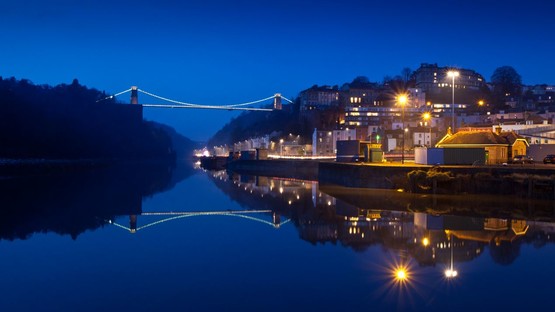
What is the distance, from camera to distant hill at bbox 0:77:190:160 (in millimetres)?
67125

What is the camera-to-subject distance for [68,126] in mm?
83500

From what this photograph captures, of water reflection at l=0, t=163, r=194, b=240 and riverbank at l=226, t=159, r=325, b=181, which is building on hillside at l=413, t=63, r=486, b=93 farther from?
water reflection at l=0, t=163, r=194, b=240

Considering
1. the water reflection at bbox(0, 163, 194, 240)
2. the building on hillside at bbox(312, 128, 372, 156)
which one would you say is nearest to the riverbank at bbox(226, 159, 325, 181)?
the building on hillside at bbox(312, 128, 372, 156)

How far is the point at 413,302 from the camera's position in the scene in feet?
28.5

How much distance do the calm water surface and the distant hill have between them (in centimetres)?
5140

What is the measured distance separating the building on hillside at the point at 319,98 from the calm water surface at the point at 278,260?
85.2 metres

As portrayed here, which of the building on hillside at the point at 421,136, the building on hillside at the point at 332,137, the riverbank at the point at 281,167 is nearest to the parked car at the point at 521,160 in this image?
the riverbank at the point at 281,167

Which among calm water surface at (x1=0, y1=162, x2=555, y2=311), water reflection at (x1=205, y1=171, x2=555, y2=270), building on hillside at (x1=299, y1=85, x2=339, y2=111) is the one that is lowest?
calm water surface at (x1=0, y1=162, x2=555, y2=311)

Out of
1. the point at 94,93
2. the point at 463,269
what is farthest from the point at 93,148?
the point at 463,269

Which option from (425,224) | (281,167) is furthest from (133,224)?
(281,167)

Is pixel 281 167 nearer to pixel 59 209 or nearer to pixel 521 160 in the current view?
pixel 521 160

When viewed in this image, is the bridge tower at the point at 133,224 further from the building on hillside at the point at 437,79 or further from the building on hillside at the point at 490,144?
the building on hillside at the point at 437,79

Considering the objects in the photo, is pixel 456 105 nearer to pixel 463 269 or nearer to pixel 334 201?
pixel 334 201

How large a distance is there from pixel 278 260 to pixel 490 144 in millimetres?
21222
